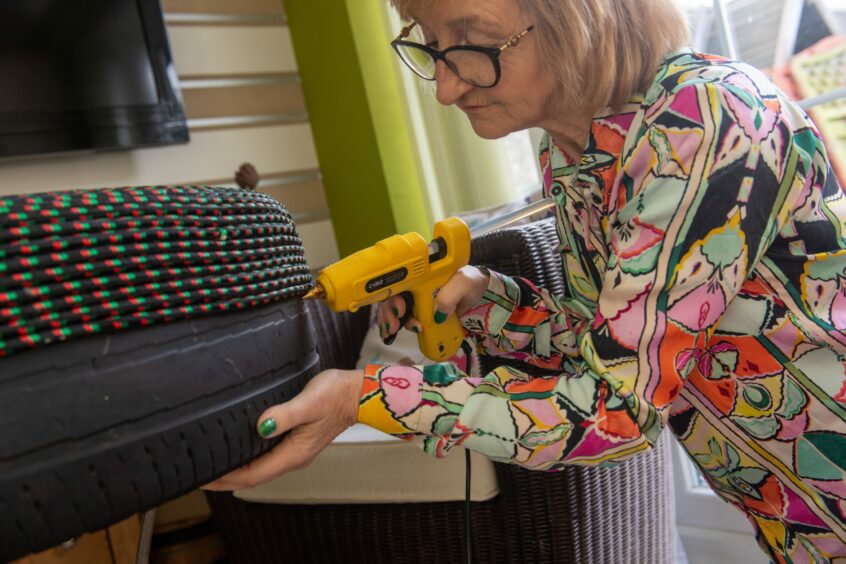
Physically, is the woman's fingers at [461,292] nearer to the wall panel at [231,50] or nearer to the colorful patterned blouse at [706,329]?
the colorful patterned blouse at [706,329]

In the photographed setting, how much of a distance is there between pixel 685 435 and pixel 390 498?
21.0 inches

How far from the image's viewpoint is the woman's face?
0.71 meters

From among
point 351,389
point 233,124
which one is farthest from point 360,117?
point 351,389

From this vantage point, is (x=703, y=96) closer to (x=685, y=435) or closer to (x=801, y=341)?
(x=801, y=341)

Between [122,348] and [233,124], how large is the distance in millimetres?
2224

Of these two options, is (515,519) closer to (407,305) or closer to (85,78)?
(407,305)

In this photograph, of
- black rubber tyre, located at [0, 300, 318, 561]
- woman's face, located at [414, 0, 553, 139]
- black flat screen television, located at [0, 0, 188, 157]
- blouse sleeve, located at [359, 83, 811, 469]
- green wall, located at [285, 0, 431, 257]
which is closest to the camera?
black rubber tyre, located at [0, 300, 318, 561]

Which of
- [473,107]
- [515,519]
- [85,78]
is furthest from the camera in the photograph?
[85,78]

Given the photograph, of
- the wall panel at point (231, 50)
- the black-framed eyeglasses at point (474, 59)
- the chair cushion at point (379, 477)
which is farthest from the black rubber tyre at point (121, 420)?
the wall panel at point (231, 50)

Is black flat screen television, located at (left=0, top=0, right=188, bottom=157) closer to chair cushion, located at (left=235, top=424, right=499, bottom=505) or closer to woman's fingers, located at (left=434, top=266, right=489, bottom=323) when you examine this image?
chair cushion, located at (left=235, top=424, right=499, bottom=505)

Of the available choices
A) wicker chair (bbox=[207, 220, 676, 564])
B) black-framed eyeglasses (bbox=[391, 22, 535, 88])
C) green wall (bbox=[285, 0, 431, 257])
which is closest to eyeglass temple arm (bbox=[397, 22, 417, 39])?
black-framed eyeglasses (bbox=[391, 22, 535, 88])

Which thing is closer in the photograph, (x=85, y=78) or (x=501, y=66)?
(x=501, y=66)

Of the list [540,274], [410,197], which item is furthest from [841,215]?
[410,197]

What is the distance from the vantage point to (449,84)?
0.78 metres
